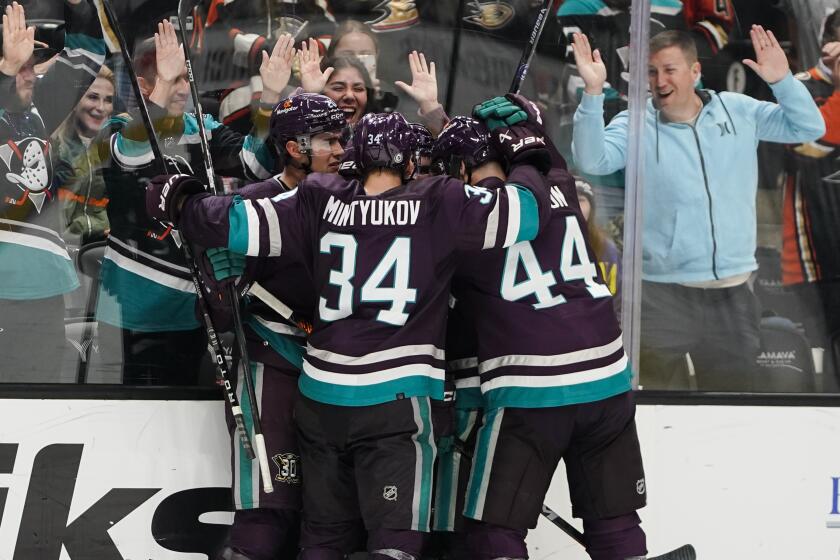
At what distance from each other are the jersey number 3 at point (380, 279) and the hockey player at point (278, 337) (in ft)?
0.88

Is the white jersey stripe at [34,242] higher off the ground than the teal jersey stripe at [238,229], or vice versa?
A: the teal jersey stripe at [238,229]

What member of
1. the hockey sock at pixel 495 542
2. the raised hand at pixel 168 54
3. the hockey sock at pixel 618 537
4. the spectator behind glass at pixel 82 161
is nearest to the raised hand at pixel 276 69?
the raised hand at pixel 168 54

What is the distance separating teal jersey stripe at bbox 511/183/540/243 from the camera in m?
2.57

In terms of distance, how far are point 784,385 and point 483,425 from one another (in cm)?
114

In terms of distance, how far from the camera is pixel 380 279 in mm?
2523

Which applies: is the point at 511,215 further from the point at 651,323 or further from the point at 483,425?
the point at 651,323

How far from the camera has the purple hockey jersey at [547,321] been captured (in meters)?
2.63

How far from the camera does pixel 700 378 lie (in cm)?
329

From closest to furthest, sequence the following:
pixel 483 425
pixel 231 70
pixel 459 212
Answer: pixel 459 212, pixel 483 425, pixel 231 70

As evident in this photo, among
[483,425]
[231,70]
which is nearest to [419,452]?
[483,425]

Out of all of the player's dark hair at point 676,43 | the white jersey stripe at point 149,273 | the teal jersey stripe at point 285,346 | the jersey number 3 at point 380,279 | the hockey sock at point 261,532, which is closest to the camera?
the jersey number 3 at point 380,279

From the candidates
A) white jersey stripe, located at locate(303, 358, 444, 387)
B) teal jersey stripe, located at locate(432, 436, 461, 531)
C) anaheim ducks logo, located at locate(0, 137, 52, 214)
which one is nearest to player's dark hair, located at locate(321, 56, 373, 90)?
anaheim ducks logo, located at locate(0, 137, 52, 214)

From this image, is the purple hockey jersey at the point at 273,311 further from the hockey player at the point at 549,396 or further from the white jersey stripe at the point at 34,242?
the white jersey stripe at the point at 34,242

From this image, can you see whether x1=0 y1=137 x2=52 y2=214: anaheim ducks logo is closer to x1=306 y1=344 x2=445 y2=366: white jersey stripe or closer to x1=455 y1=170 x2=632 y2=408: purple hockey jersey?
x1=306 y1=344 x2=445 y2=366: white jersey stripe
